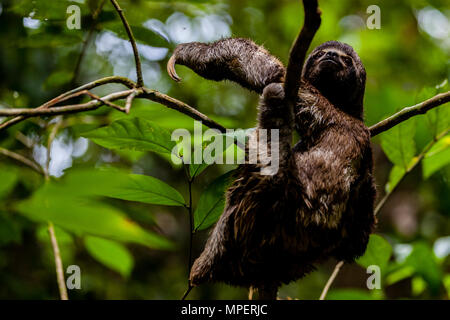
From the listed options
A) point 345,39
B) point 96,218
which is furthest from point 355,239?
point 345,39

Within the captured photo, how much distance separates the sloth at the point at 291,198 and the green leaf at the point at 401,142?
46cm

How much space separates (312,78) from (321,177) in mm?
900

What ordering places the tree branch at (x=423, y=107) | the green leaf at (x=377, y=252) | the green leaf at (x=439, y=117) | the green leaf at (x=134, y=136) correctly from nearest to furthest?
1. the green leaf at (x=134, y=136)
2. the tree branch at (x=423, y=107)
3. the green leaf at (x=439, y=117)
4. the green leaf at (x=377, y=252)

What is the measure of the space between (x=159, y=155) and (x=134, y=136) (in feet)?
15.6

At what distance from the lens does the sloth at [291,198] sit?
2.21m

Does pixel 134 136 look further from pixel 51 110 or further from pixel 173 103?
pixel 51 110

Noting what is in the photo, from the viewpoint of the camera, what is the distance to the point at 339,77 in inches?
112

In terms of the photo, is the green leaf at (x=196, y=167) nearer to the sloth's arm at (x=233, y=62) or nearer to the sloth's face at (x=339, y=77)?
the sloth's arm at (x=233, y=62)

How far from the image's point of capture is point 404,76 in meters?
9.47

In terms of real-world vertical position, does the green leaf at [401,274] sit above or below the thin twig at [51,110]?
below

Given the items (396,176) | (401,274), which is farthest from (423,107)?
(401,274)

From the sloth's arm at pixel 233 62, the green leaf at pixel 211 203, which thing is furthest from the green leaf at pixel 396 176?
the green leaf at pixel 211 203

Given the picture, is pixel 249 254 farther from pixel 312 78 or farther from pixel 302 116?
pixel 312 78

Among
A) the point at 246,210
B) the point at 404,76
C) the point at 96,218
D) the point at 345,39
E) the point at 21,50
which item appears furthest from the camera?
the point at 404,76
